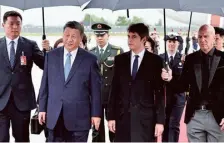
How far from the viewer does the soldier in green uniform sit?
5906 millimetres

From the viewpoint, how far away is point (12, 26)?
478cm

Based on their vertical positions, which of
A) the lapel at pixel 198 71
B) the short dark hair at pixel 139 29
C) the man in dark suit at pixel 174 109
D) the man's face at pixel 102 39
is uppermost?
the short dark hair at pixel 139 29

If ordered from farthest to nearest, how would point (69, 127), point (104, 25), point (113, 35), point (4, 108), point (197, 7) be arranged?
point (113, 35)
point (104, 25)
point (4, 108)
point (69, 127)
point (197, 7)

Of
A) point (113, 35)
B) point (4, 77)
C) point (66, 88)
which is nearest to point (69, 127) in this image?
point (66, 88)

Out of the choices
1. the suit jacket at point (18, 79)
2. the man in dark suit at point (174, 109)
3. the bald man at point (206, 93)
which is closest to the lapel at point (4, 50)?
the suit jacket at point (18, 79)

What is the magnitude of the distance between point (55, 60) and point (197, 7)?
1435 millimetres

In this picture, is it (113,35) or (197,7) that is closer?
(197,7)

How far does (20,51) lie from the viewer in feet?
16.0

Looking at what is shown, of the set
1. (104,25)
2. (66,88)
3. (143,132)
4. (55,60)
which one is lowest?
(143,132)

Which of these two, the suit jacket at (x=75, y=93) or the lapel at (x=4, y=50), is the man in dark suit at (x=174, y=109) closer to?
the suit jacket at (x=75, y=93)

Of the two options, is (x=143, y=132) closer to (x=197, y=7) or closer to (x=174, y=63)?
(x=197, y=7)

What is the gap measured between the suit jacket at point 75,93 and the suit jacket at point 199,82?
0.96 metres

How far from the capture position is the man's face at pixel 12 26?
4730 mm

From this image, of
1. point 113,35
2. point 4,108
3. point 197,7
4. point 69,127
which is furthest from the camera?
point 113,35
